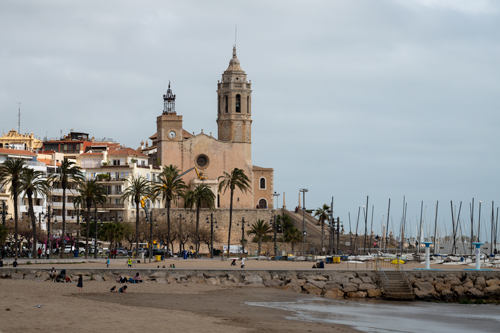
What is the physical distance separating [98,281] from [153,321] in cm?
1594

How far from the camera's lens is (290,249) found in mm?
90625

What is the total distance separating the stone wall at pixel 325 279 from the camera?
3909 cm

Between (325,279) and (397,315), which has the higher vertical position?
(325,279)

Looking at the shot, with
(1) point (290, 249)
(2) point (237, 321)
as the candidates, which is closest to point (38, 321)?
(2) point (237, 321)

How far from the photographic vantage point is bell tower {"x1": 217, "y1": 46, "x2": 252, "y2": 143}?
106000mm

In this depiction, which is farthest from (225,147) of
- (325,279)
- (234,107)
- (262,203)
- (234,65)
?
(325,279)

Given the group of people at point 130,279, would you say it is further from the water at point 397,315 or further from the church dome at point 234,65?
the church dome at point 234,65

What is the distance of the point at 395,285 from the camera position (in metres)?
39.2

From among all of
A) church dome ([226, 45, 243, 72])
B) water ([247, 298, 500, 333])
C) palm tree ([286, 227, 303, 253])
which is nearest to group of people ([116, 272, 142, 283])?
water ([247, 298, 500, 333])

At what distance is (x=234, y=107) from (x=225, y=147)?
6.69 m

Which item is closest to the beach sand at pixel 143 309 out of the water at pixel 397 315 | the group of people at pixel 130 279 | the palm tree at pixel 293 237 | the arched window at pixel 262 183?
the group of people at pixel 130 279

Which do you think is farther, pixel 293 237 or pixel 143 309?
pixel 293 237

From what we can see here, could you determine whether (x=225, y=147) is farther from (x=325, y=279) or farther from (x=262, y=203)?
(x=325, y=279)

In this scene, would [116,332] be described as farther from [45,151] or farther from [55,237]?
[45,151]
